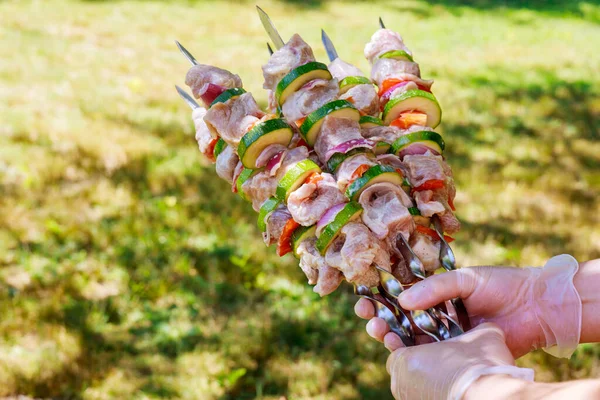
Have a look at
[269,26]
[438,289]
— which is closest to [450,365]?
[438,289]

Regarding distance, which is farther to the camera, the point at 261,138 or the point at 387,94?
the point at 387,94

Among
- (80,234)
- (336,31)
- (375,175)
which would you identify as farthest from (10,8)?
(375,175)

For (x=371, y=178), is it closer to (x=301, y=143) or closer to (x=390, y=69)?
(x=301, y=143)

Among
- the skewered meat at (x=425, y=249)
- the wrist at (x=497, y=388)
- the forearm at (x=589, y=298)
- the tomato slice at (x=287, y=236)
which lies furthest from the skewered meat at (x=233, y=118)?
the forearm at (x=589, y=298)

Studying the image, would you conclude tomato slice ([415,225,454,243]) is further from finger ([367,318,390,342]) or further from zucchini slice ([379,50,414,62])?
zucchini slice ([379,50,414,62])

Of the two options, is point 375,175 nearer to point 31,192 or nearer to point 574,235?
point 574,235

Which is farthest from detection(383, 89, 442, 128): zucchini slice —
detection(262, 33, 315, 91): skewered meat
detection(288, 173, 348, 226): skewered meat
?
detection(288, 173, 348, 226): skewered meat

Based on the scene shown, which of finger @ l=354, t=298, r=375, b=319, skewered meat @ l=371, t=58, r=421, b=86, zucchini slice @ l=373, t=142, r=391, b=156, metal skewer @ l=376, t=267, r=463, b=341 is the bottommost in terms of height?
finger @ l=354, t=298, r=375, b=319
